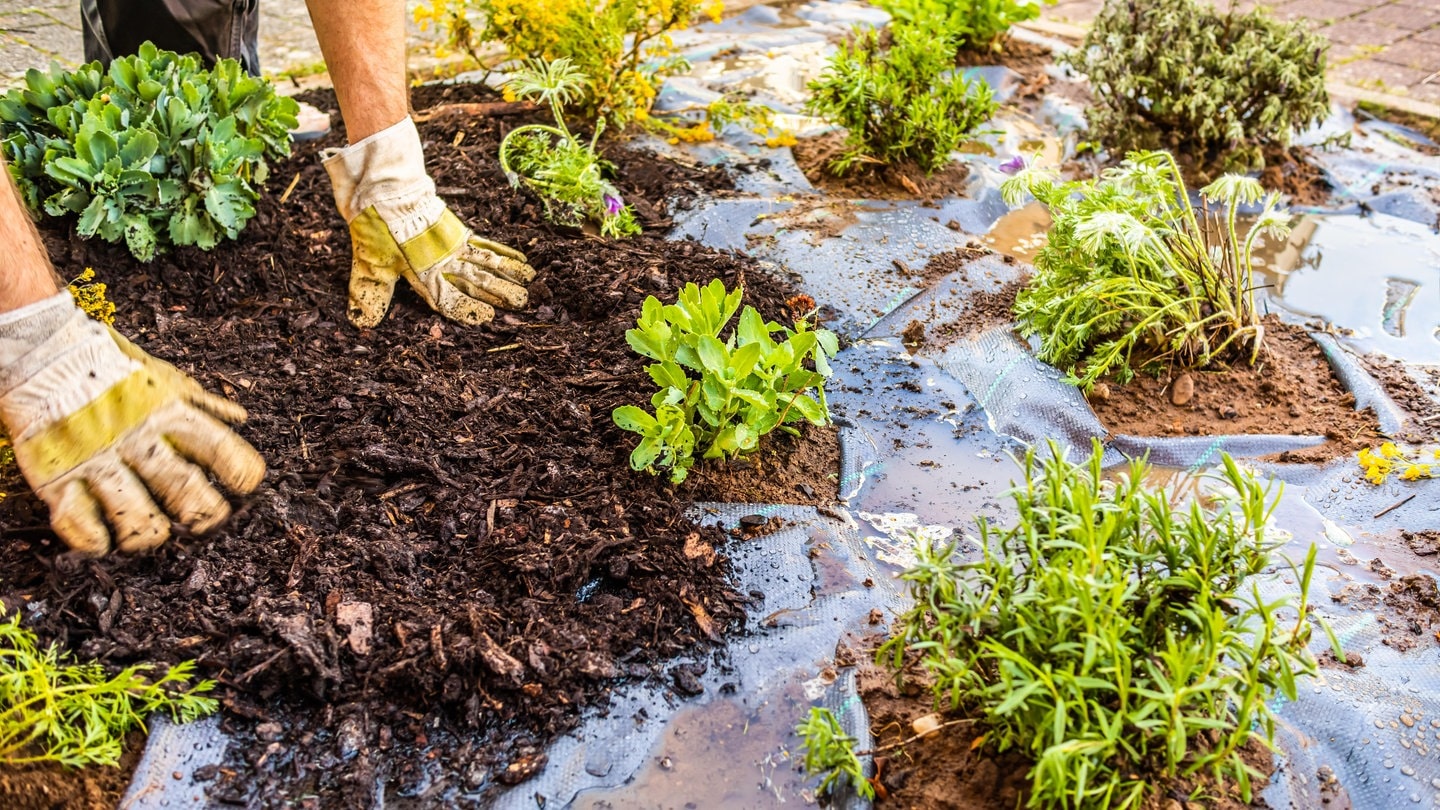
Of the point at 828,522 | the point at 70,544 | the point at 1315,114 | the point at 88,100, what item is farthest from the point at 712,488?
the point at 1315,114

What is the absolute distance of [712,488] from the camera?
7.45 ft

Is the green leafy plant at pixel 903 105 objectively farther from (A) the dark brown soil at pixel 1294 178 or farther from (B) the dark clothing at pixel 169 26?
(B) the dark clothing at pixel 169 26

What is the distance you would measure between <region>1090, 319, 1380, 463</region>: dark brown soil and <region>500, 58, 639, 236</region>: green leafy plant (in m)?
1.62

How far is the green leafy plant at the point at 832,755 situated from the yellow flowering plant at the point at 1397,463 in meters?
1.61

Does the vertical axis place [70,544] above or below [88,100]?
below

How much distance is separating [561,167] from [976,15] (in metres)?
2.46

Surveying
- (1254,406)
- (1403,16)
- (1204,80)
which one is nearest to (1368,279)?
(1204,80)

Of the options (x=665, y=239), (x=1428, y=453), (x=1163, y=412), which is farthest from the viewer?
(x=665, y=239)

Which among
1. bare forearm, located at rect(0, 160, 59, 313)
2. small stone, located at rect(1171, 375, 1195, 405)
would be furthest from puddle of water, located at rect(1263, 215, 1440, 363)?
bare forearm, located at rect(0, 160, 59, 313)

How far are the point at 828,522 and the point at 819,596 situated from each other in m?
0.25

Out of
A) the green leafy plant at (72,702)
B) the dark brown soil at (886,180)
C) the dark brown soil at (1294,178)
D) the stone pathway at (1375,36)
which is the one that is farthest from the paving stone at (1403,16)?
the green leafy plant at (72,702)

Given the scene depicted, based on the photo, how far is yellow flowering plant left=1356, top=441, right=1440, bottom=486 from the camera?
237 centimetres

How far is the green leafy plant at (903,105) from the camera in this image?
11.3 ft

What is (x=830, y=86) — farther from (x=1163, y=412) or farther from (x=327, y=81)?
(x=327, y=81)
